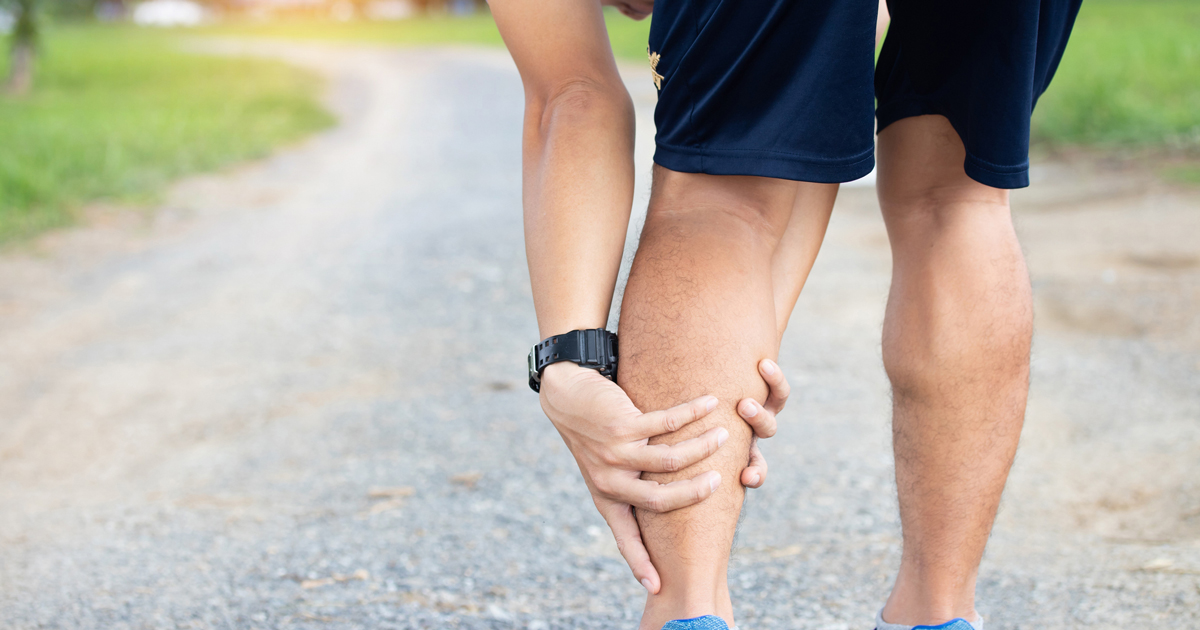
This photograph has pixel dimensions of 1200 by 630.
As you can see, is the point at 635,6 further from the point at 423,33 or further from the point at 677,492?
the point at 423,33

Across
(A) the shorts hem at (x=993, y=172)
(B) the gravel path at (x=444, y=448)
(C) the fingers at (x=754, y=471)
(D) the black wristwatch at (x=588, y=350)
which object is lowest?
(B) the gravel path at (x=444, y=448)

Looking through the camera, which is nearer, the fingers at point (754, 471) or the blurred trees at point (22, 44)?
the fingers at point (754, 471)

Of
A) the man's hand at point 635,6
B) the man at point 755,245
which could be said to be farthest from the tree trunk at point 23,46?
the man at point 755,245

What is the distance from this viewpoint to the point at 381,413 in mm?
2184

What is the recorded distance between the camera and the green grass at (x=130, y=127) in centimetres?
479

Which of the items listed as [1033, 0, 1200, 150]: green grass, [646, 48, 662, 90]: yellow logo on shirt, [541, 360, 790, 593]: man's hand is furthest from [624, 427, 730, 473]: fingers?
[1033, 0, 1200, 150]: green grass

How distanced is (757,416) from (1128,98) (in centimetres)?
593

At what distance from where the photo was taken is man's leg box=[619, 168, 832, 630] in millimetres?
864

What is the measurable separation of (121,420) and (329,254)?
175 cm

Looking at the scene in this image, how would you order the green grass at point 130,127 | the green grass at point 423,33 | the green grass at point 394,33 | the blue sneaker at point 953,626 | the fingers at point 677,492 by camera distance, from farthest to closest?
the green grass at point 394,33 → the green grass at point 423,33 → the green grass at point 130,127 → the blue sneaker at point 953,626 → the fingers at point 677,492

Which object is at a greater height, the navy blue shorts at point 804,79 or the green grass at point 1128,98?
the navy blue shorts at point 804,79

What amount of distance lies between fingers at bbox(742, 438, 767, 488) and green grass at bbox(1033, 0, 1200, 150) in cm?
508

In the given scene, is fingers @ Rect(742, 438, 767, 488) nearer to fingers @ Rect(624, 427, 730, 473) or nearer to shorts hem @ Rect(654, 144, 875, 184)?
fingers @ Rect(624, 427, 730, 473)

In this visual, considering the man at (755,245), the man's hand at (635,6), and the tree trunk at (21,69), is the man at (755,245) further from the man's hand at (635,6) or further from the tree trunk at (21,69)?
the tree trunk at (21,69)
